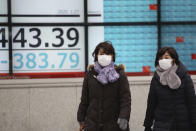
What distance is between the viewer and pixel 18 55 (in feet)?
25.5

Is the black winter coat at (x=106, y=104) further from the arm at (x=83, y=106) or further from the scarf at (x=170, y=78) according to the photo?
the scarf at (x=170, y=78)

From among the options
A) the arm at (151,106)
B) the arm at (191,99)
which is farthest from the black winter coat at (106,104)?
the arm at (191,99)

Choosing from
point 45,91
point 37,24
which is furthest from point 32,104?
point 37,24

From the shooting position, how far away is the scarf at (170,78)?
15.0 ft

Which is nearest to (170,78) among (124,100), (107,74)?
(124,100)

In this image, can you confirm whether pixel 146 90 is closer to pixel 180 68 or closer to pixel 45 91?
pixel 45 91

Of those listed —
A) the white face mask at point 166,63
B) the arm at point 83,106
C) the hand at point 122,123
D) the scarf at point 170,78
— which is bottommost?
the hand at point 122,123

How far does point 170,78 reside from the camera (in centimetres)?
458

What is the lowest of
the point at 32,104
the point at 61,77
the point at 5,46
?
the point at 32,104

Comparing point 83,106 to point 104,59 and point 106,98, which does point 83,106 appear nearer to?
point 106,98

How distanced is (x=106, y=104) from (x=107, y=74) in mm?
357

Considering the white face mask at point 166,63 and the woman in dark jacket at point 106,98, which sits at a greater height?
the white face mask at point 166,63

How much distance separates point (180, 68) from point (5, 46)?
13.8 ft

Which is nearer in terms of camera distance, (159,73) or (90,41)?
(159,73)
